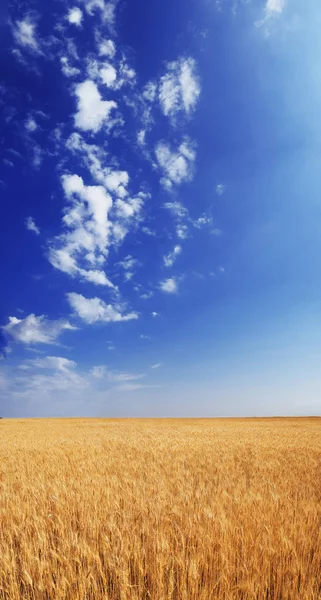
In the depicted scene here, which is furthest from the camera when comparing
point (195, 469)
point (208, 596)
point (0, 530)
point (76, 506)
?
point (195, 469)

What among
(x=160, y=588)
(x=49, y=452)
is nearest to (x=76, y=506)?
(x=160, y=588)

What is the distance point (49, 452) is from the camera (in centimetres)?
959

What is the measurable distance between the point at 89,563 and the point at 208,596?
0.97m

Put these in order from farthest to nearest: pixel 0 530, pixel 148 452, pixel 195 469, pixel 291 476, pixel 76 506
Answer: pixel 148 452 → pixel 195 469 → pixel 291 476 → pixel 76 506 → pixel 0 530

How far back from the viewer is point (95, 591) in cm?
223

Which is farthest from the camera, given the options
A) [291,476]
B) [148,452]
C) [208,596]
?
[148,452]

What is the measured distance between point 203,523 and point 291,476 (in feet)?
12.3

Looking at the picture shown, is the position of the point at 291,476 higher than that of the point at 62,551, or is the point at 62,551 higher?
the point at 62,551

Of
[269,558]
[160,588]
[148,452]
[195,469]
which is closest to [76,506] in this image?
[160,588]

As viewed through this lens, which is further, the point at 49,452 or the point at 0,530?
the point at 49,452

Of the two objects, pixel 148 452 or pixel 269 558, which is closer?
pixel 269 558

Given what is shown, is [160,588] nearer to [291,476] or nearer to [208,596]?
[208,596]

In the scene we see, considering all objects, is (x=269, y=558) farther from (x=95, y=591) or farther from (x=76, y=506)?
(x=76, y=506)

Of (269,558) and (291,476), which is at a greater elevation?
(269,558)
